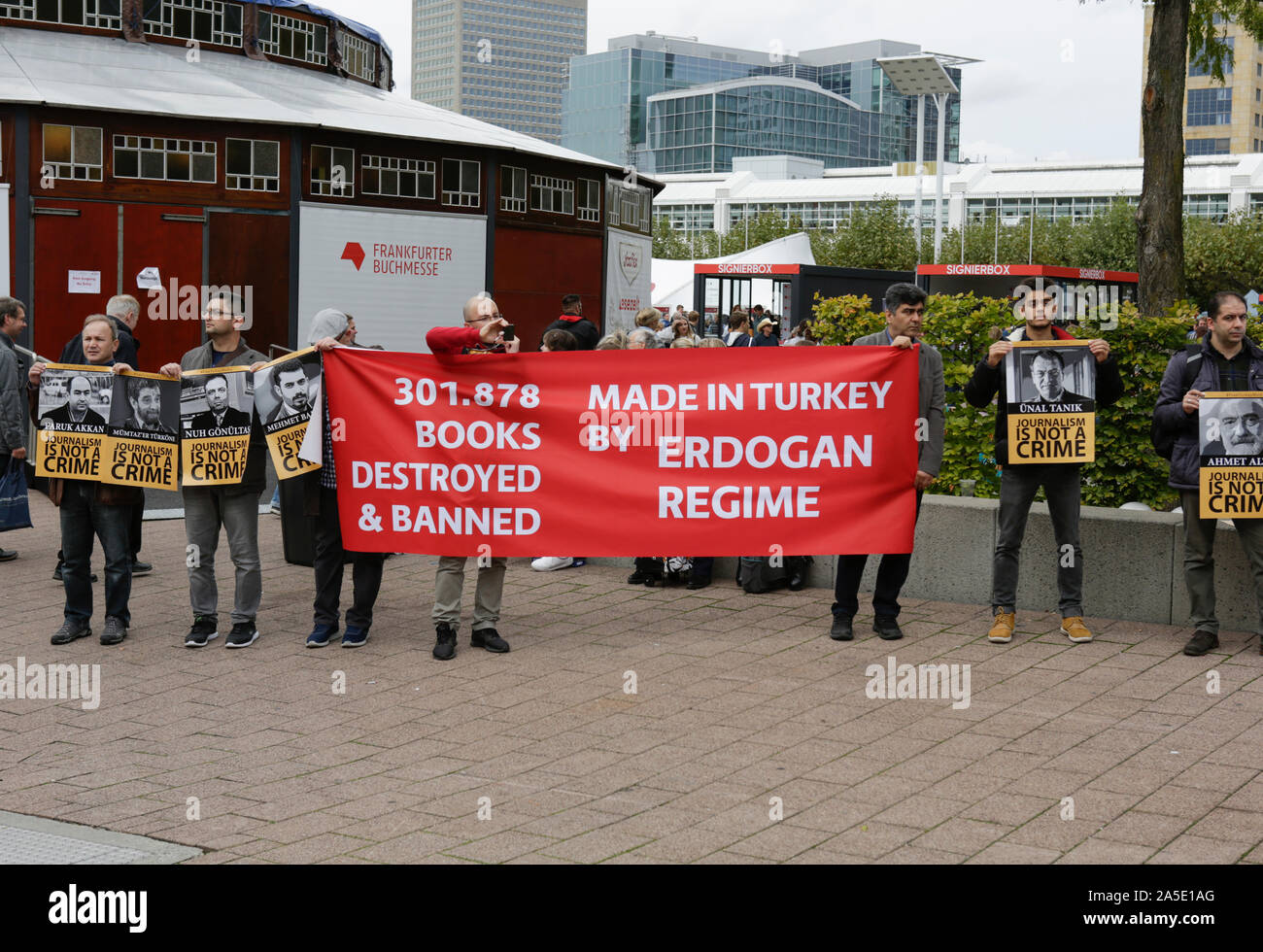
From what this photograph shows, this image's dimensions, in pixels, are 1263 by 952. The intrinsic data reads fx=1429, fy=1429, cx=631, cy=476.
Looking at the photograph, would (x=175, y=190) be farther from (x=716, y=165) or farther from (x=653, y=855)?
(x=716, y=165)

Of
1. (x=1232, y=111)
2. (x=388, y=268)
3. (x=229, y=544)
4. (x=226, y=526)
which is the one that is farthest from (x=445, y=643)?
(x=1232, y=111)

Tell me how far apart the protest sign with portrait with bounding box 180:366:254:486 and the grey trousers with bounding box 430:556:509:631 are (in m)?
1.35

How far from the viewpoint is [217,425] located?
8.47 m

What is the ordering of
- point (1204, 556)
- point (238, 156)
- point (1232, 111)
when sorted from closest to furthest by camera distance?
point (1204, 556) < point (238, 156) < point (1232, 111)

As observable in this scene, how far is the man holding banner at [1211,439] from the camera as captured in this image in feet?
26.3

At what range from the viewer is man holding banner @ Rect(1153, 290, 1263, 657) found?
26.3ft

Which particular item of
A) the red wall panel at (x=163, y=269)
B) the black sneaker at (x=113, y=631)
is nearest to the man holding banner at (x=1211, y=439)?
the black sneaker at (x=113, y=631)

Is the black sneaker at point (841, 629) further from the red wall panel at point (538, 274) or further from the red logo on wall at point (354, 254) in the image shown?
the red wall panel at point (538, 274)

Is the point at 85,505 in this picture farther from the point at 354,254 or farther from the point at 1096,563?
the point at 354,254

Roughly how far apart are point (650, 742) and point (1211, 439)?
12.6ft

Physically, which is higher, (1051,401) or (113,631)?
(1051,401)

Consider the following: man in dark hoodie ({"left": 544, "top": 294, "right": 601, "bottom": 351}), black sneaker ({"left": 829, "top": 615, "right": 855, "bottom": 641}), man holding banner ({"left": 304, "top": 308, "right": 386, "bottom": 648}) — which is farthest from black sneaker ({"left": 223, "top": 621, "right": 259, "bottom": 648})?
man in dark hoodie ({"left": 544, "top": 294, "right": 601, "bottom": 351})

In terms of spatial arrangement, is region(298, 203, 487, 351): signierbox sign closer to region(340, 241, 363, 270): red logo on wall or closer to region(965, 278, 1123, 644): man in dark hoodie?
region(340, 241, 363, 270): red logo on wall
